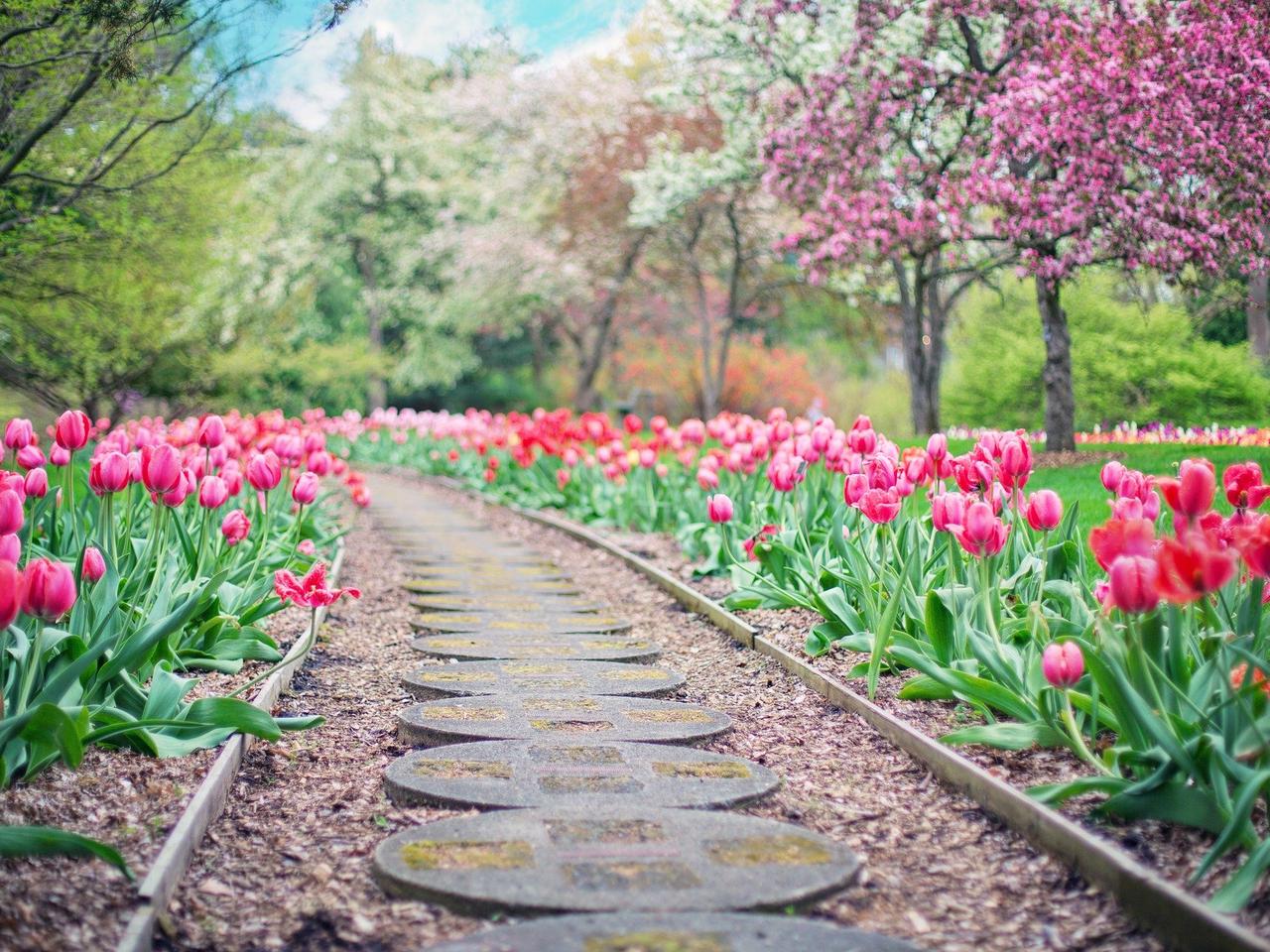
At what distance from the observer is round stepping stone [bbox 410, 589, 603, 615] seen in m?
7.24

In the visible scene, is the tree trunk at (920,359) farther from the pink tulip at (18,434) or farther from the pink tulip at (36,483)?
the pink tulip at (36,483)

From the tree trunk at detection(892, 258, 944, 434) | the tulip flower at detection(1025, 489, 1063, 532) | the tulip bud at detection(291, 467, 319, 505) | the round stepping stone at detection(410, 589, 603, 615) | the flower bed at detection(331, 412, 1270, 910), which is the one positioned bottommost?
the round stepping stone at detection(410, 589, 603, 615)

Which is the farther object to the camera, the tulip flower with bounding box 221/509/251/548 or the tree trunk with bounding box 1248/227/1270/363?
the tree trunk with bounding box 1248/227/1270/363

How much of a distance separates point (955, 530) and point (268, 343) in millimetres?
18805

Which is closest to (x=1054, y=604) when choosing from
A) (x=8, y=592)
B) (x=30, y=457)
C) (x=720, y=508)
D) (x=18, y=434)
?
(x=720, y=508)

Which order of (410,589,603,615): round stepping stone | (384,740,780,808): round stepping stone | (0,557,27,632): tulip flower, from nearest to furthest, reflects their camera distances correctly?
(0,557,27,632): tulip flower → (384,740,780,808): round stepping stone → (410,589,603,615): round stepping stone

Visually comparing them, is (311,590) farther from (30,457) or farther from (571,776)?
(30,457)

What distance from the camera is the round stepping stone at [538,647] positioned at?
5.77m

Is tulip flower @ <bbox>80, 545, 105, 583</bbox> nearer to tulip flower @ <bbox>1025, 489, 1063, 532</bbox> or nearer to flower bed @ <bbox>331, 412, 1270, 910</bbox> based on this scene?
flower bed @ <bbox>331, 412, 1270, 910</bbox>

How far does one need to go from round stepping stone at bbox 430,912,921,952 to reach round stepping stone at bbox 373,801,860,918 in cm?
10

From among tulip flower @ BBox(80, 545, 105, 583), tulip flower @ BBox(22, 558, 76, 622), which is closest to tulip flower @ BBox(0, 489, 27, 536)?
tulip flower @ BBox(80, 545, 105, 583)

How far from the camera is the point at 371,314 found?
3025 centimetres

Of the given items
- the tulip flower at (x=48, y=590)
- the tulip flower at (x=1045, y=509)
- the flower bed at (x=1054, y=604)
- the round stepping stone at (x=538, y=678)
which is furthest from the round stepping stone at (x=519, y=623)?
the tulip flower at (x=48, y=590)

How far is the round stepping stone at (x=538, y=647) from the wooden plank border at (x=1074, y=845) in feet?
3.02
